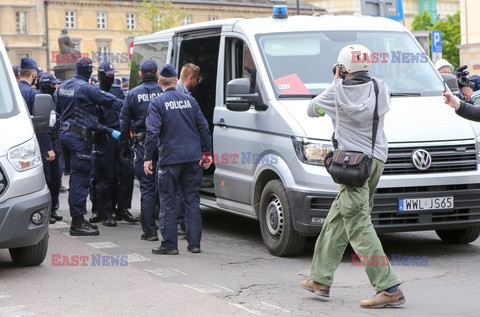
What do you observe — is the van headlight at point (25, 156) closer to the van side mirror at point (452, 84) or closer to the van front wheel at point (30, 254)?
the van front wheel at point (30, 254)

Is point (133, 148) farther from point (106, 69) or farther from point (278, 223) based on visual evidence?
point (278, 223)

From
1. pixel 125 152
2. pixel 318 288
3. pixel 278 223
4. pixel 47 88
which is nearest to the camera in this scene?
pixel 318 288

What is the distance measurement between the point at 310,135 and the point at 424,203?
120 centimetres

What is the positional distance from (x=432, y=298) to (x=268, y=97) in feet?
9.57

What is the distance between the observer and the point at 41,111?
30.6 ft

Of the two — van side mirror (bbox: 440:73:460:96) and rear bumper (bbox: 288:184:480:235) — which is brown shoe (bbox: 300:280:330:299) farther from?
van side mirror (bbox: 440:73:460:96)

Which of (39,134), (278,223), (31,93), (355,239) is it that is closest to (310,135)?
(278,223)

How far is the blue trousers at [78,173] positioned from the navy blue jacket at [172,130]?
4.95 feet

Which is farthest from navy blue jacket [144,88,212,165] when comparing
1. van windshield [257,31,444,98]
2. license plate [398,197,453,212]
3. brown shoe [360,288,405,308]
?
brown shoe [360,288,405,308]

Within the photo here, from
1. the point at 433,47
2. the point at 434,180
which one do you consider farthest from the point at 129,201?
the point at 433,47

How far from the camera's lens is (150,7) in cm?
7706

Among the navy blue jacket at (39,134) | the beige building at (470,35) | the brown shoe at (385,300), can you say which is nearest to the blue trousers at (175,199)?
the navy blue jacket at (39,134)

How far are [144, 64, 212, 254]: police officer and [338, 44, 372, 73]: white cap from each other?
2.75 m

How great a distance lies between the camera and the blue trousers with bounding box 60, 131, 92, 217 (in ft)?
36.3
